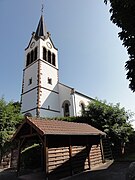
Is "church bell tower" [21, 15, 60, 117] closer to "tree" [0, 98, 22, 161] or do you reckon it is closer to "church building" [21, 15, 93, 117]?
"church building" [21, 15, 93, 117]

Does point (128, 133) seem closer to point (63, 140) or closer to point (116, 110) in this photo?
point (116, 110)

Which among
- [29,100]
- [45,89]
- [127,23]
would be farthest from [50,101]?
[127,23]

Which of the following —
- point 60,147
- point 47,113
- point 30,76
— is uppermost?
point 30,76

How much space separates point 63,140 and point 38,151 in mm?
3160

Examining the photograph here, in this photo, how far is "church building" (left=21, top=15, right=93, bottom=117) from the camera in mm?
22109

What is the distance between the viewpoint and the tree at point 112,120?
1435cm

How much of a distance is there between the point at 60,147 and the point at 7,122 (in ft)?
20.4

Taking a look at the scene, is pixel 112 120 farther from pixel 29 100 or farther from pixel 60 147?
pixel 29 100

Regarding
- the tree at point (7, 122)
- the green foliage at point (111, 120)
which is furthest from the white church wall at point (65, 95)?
the tree at point (7, 122)

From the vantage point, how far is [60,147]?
8914 millimetres

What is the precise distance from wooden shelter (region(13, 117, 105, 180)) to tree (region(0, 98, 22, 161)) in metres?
2.65

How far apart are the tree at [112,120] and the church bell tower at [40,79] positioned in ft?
25.2

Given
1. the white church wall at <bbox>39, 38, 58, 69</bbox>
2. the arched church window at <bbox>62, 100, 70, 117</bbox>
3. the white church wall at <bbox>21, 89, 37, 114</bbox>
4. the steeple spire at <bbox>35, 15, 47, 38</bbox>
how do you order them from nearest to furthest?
the white church wall at <bbox>21, 89, 37, 114</bbox>
the arched church window at <bbox>62, 100, 70, 117</bbox>
the white church wall at <bbox>39, 38, 58, 69</bbox>
the steeple spire at <bbox>35, 15, 47, 38</bbox>

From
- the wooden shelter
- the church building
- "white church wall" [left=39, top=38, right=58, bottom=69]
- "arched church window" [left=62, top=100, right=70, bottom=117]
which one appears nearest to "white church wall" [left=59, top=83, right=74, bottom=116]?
the church building
